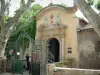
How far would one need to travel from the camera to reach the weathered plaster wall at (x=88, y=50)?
15.8m

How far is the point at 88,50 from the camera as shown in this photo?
1608 centimetres

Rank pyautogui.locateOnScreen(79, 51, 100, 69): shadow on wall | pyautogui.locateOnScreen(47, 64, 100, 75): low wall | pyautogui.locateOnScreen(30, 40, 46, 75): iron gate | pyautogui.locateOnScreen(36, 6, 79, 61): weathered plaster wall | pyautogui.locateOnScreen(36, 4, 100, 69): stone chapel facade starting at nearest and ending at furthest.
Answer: pyautogui.locateOnScreen(47, 64, 100, 75): low wall, pyautogui.locateOnScreen(30, 40, 46, 75): iron gate, pyautogui.locateOnScreen(79, 51, 100, 69): shadow on wall, pyautogui.locateOnScreen(36, 4, 100, 69): stone chapel facade, pyautogui.locateOnScreen(36, 6, 79, 61): weathered plaster wall

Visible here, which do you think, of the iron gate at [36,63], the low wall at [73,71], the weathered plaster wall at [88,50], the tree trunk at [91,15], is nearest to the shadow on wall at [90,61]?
the weathered plaster wall at [88,50]

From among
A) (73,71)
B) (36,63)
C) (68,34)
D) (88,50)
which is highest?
(68,34)

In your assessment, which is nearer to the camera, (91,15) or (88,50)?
(91,15)

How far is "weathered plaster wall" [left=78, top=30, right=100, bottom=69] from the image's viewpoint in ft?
51.8

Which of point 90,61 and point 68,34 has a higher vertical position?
point 68,34

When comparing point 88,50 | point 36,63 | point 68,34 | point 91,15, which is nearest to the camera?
point 91,15

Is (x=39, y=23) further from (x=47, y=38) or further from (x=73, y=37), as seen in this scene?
(x=73, y=37)

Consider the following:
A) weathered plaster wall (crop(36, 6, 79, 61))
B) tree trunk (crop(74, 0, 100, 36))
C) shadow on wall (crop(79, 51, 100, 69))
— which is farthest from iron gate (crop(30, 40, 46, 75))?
tree trunk (crop(74, 0, 100, 36))

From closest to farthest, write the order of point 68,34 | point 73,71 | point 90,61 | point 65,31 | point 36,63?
point 73,71 < point 36,63 < point 90,61 < point 68,34 < point 65,31

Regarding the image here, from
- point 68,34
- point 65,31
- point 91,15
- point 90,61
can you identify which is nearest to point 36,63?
point 68,34

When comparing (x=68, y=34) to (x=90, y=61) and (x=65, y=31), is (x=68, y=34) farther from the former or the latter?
(x=90, y=61)

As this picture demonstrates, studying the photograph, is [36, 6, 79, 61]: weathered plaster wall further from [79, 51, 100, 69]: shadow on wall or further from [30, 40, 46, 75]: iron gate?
[30, 40, 46, 75]: iron gate
